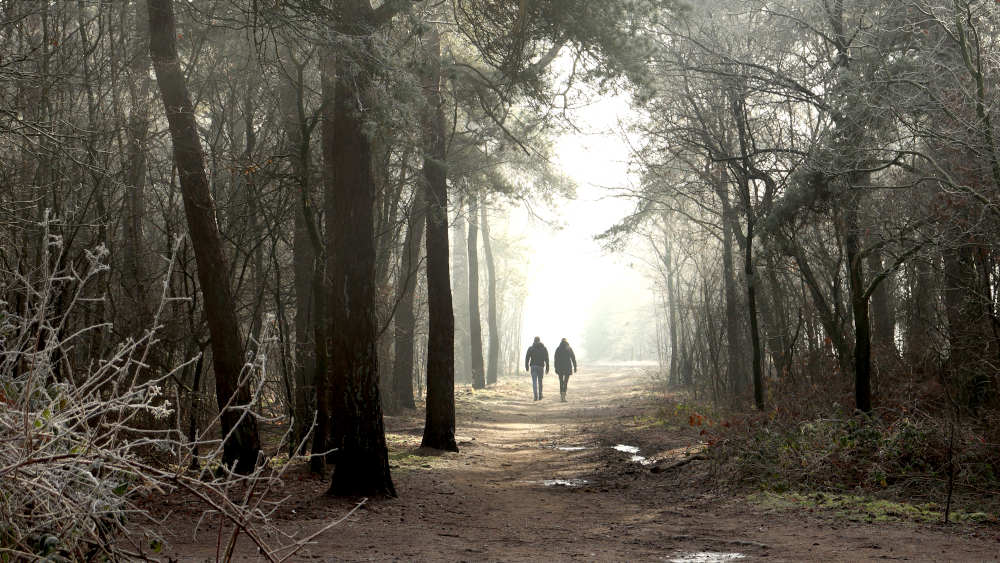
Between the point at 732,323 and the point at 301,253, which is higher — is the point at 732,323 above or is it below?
below

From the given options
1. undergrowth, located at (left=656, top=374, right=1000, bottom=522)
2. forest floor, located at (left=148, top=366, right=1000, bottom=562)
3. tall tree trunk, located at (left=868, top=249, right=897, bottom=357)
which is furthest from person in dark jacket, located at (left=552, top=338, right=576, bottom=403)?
undergrowth, located at (left=656, top=374, right=1000, bottom=522)

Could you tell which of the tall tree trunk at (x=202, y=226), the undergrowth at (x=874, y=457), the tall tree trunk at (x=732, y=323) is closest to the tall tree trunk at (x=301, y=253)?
the tall tree trunk at (x=202, y=226)

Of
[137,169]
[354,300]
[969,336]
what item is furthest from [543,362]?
[354,300]

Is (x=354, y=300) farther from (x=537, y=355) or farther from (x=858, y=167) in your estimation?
(x=537, y=355)

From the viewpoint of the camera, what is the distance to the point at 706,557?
5922 mm

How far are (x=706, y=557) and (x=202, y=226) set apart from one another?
6199mm

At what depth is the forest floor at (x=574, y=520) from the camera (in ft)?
19.7

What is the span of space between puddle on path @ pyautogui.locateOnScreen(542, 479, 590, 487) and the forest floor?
3 cm

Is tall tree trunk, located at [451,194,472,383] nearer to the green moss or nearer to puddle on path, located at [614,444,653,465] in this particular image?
puddle on path, located at [614,444,653,465]

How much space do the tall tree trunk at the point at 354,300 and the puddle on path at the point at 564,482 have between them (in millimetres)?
2669

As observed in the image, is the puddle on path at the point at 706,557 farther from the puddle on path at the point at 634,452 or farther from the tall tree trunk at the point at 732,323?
the tall tree trunk at the point at 732,323

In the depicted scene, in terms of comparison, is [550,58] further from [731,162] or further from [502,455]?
[502,455]

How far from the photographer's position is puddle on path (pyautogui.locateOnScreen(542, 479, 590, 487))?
10.0 meters

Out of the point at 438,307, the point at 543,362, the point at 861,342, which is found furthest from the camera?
the point at 543,362
